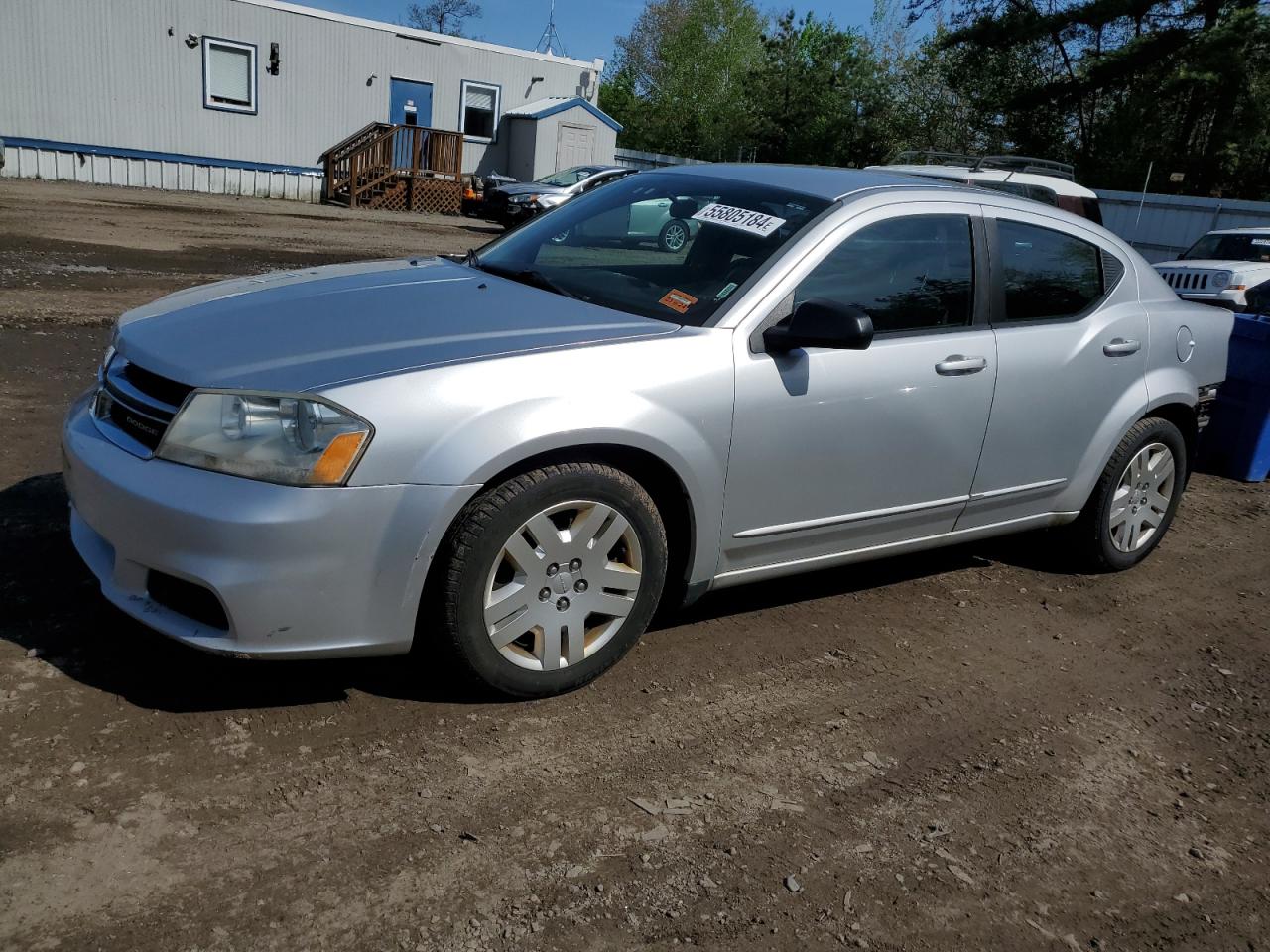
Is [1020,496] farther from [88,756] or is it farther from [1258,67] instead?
[1258,67]

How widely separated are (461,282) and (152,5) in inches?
977

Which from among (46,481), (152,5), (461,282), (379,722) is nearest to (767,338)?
(461,282)

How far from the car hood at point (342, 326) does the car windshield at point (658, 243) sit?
16cm

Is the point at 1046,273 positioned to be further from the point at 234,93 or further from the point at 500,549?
the point at 234,93

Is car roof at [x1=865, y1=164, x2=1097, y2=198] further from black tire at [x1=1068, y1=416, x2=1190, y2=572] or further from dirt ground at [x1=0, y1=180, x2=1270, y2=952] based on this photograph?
dirt ground at [x1=0, y1=180, x2=1270, y2=952]

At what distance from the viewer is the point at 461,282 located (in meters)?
4.05

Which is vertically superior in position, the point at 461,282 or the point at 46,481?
the point at 461,282

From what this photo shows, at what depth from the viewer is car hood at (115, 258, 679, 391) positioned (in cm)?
313

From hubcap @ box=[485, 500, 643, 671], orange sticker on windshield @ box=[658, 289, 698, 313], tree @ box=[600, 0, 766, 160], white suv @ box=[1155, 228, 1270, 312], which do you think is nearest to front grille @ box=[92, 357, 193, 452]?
hubcap @ box=[485, 500, 643, 671]

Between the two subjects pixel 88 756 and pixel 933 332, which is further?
pixel 933 332

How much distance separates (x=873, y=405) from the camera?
3934 millimetres

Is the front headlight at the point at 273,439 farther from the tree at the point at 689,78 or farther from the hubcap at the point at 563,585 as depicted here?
the tree at the point at 689,78

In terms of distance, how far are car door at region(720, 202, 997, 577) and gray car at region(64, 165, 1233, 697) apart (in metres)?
0.01

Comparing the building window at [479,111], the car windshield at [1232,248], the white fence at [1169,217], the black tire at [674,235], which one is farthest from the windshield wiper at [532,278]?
the building window at [479,111]
